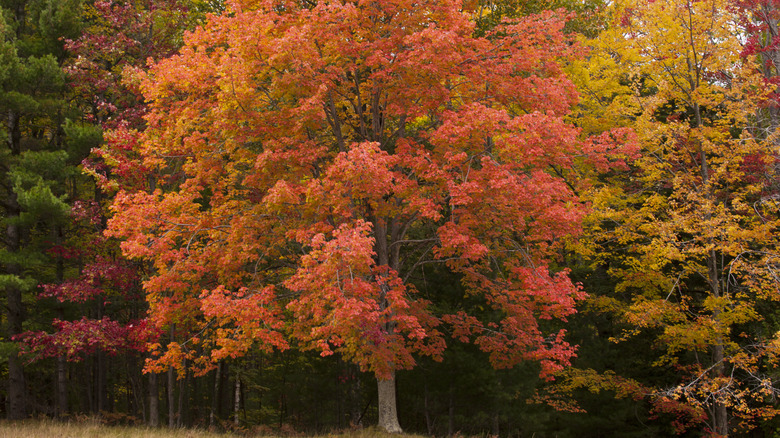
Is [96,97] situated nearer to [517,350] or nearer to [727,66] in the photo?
[517,350]

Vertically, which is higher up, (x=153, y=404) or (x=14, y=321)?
(x=14, y=321)

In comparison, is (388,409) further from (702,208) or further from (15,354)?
(15,354)

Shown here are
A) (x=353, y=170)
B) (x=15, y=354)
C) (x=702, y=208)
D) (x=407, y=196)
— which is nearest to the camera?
(x=353, y=170)

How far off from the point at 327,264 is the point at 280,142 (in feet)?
15.2

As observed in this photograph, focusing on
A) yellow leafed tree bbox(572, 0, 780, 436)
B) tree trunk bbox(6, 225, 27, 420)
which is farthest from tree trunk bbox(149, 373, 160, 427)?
yellow leafed tree bbox(572, 0, 780, 436)

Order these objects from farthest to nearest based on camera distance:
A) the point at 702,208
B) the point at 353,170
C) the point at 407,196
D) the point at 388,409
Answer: the point at 702,208
the point at 388,409
the point at 407,196
the point at 353,170

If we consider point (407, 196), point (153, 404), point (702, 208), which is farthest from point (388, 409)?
point (702, 208)

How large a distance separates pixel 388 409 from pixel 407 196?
17.9 ft

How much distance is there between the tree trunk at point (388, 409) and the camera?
1398 centimetres

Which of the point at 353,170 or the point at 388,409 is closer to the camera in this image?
the point at 353,170

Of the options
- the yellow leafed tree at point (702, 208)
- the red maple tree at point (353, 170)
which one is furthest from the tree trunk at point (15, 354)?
the yellow leafed tree at point (702, 208)

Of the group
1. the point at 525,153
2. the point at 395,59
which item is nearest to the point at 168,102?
the point at 395,59

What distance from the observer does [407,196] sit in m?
13.2

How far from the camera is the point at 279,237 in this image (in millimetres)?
14094
